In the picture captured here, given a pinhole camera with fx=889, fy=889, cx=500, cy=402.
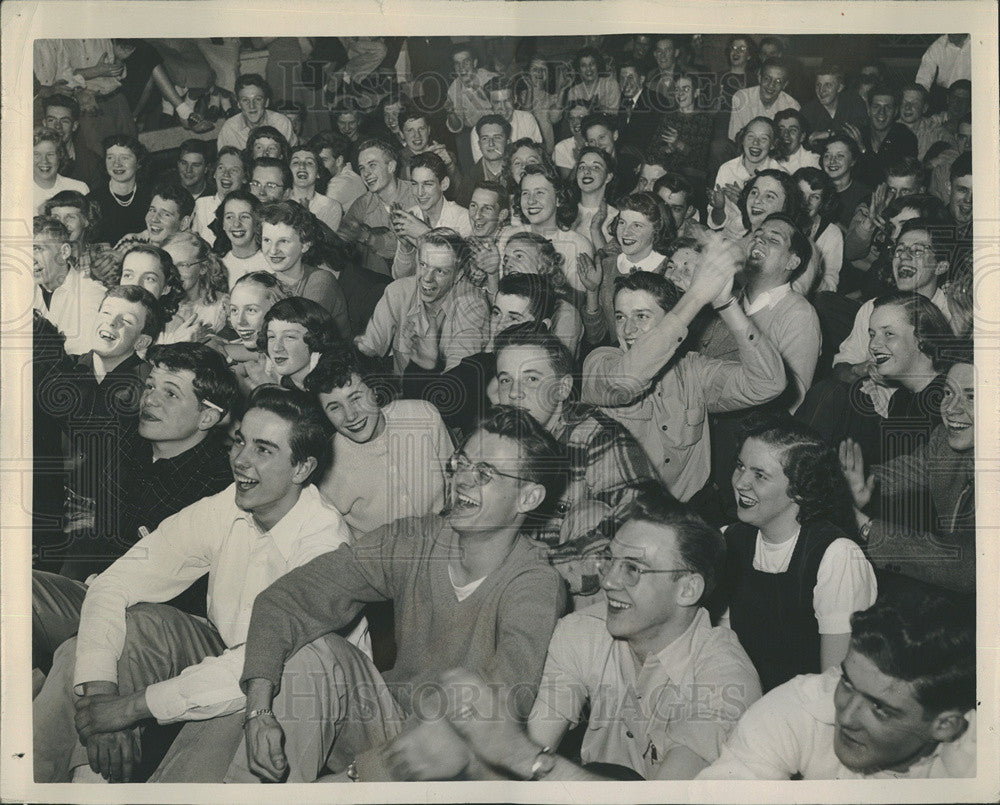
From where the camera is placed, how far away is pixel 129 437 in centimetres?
326

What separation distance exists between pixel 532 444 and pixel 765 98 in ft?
5.12

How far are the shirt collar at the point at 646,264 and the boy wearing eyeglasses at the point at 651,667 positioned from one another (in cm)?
94

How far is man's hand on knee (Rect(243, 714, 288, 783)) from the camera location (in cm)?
317

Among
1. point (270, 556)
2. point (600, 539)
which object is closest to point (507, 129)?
point (600, 539)

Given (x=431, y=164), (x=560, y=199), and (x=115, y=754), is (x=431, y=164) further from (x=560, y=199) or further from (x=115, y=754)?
(x=115, y=754)

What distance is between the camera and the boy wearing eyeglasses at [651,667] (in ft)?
10.4

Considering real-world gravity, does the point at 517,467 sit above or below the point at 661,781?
above

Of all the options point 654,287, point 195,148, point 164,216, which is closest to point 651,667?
point 654,287

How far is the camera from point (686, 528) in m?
3.19

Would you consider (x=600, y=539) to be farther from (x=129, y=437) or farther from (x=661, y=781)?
(x=129, y=437)

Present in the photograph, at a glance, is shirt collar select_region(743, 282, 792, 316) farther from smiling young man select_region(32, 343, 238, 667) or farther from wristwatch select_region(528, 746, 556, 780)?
smiling young man select_region(32, 343, 238, 667)

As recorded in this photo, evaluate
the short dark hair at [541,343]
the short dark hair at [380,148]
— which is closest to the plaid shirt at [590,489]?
the short dark hair at [541,343]

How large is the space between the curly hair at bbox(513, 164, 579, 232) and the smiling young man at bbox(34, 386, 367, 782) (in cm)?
112

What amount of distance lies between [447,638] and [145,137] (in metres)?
2.16
